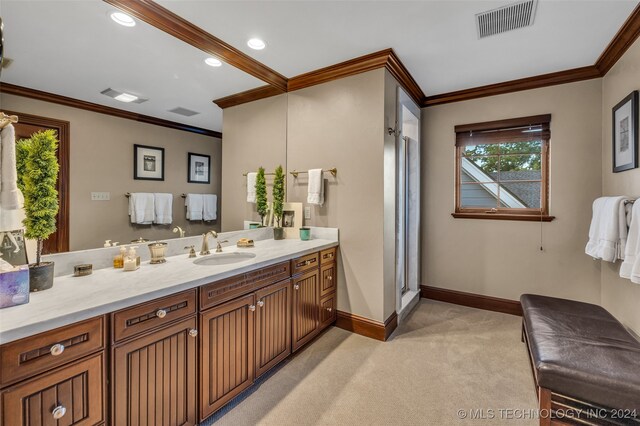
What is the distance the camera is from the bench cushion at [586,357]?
1303mm

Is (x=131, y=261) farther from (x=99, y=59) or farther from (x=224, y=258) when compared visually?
(x=99, y=59)

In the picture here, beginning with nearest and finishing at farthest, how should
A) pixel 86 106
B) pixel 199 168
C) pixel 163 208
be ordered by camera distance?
pixel 86 106
pixel 163 208
pixel 199 168

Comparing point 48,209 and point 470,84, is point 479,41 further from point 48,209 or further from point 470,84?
point 48,209

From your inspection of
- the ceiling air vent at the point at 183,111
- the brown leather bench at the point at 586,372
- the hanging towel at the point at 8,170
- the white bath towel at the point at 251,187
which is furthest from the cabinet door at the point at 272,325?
the brown leather bench at the point at 586,372

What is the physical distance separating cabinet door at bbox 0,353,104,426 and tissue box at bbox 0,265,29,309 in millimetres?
307

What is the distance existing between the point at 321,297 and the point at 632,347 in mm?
1973

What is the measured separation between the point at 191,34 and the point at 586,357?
3.11 meters

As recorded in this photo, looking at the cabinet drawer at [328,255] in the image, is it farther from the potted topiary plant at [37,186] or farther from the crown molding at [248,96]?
the potted topiary plant at [37,186]

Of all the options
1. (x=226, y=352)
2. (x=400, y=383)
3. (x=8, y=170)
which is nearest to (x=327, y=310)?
(x=400, y=383)

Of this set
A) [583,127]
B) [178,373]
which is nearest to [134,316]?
[178,373]

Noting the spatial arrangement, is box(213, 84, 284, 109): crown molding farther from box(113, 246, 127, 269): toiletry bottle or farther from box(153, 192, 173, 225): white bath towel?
box(113, 246, 127, 269): toiletry bottle

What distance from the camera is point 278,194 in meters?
2.88

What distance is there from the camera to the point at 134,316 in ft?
4.09

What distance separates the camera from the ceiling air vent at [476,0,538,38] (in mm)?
1878
